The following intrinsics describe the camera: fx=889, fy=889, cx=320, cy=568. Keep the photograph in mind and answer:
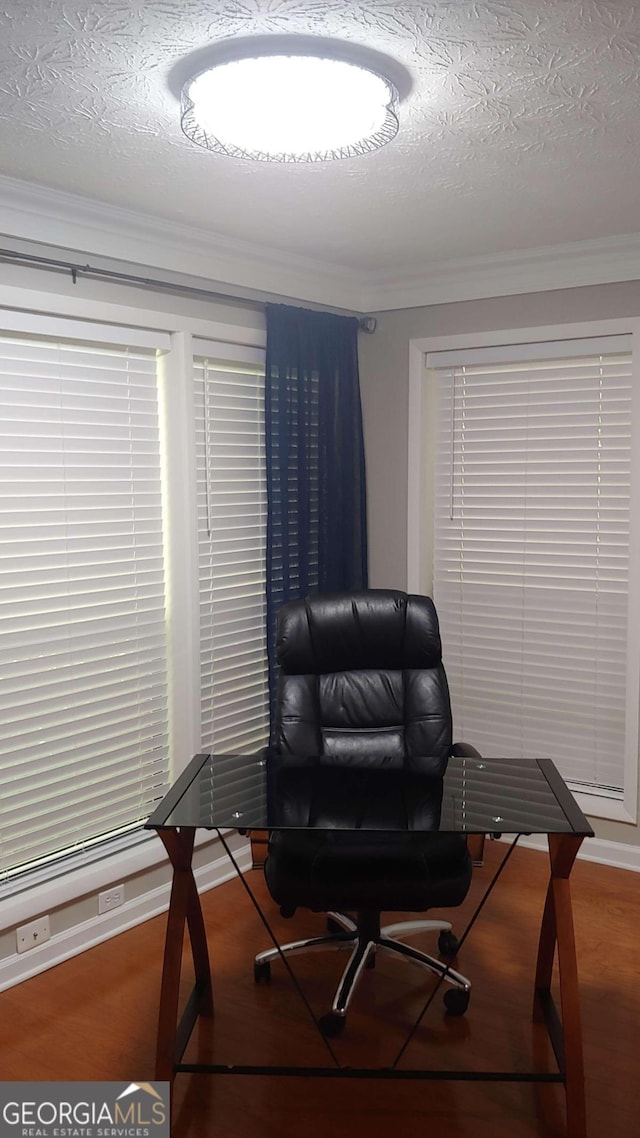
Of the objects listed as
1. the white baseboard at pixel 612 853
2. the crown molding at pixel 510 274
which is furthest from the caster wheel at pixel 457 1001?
the crown molding at pixel 510 274

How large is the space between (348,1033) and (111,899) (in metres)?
1.03

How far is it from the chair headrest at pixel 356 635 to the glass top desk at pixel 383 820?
16.3 inches

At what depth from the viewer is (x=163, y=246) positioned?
3.22 meters

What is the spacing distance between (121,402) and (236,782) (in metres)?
1.48

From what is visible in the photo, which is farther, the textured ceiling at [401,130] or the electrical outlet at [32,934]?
the electrical outlet at [32,934]

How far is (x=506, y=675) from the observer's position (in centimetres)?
407

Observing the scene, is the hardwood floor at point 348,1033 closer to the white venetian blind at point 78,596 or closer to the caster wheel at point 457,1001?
the caster wheel at point 457,1001

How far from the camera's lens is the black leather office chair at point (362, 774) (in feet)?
8.32

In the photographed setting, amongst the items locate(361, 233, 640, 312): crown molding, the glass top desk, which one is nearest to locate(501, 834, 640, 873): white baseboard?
the glass top desk

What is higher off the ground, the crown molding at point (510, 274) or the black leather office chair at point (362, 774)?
the crown molding at point (510, 274)

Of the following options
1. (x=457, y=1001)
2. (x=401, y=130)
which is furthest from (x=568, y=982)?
(x=401, y=130)

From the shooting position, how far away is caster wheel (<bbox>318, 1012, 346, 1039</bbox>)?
2.62 metres

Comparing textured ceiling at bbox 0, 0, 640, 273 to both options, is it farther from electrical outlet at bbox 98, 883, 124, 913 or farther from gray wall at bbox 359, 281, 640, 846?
electrical outlet at bbox 98, 883, 124, 913

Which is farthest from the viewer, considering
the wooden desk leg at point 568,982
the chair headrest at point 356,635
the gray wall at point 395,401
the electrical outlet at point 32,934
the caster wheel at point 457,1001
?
the gray wall at point 395,401
